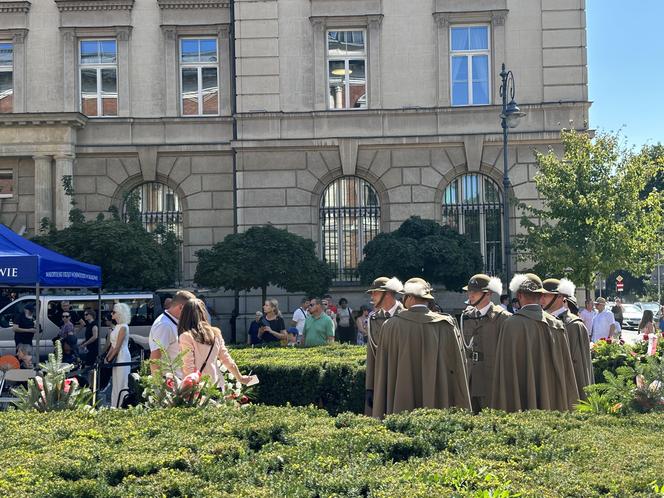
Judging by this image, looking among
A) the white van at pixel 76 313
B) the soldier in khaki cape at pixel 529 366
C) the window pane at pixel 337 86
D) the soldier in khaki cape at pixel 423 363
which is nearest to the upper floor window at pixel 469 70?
the window pane at pixel 337 86

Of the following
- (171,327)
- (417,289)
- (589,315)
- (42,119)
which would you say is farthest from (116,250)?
(417,289)

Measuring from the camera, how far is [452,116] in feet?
92.3

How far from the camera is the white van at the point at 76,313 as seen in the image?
20609 mm

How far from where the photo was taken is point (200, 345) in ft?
30.6

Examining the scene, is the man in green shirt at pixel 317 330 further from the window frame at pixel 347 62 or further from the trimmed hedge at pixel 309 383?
the window frame at pixel 347 62

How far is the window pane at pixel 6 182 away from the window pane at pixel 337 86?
9.70 meters

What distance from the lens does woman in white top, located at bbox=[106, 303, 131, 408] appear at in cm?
1355

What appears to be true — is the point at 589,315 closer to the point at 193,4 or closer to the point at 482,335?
the point at 482,335

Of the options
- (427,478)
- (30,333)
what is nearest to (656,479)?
(427,478)

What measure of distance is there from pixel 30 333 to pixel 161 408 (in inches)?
506

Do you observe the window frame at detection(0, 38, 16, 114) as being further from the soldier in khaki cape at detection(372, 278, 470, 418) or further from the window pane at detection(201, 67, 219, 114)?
the soldier in khaki cape at detection(372, 278, 470, 418)

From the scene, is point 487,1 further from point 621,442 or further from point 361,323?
point 621,442

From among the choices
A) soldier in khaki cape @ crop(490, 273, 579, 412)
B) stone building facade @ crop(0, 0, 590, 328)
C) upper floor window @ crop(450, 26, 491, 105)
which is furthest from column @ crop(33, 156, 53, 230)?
soldier in khaki cape @ crop(490, 273, 579, 412)

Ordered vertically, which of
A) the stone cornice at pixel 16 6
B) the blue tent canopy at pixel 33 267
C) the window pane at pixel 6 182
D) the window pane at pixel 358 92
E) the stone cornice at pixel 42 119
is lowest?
the blue tent canopy at pixel 33 267
